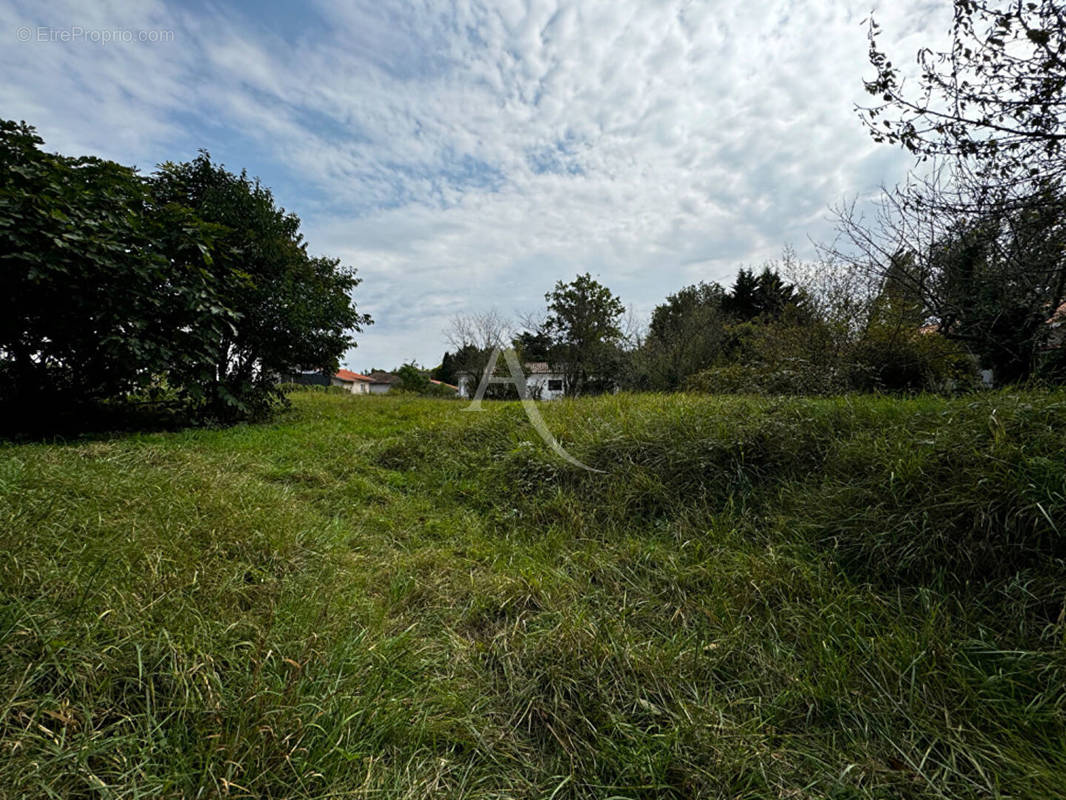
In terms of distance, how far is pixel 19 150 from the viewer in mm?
4531

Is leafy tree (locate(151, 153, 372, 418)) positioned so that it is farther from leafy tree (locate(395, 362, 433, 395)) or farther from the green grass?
leafy tree (locate(395, 362, 433, 395))

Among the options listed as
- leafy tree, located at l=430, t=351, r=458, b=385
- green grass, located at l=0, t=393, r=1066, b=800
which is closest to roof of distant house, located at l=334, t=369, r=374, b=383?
leafy tree, located at l=430, t=351, r=458, b=385

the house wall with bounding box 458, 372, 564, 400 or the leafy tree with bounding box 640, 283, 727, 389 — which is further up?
the leafy tree with bounding box 640, 283, 727, 389

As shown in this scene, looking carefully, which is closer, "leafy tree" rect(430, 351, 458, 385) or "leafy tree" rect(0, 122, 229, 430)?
"leafy tree" rect(0, 122, 229, 430)

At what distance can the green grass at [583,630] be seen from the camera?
115 cm

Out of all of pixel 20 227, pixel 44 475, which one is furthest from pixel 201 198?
pixel 44 475

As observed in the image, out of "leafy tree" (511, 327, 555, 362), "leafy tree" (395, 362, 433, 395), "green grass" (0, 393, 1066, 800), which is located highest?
"leafy tree" (511, 327, 555, 362)

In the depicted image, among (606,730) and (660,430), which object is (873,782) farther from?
(660,430)

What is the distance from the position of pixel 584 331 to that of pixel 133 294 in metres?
18.1

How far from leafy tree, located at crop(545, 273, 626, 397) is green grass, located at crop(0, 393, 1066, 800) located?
17239 mm

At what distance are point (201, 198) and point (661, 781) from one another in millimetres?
9911

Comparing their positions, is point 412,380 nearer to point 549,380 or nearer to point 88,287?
point 549,380

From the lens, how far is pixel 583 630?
5.93 feet

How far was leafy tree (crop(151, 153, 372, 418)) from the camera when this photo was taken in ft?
22.9
